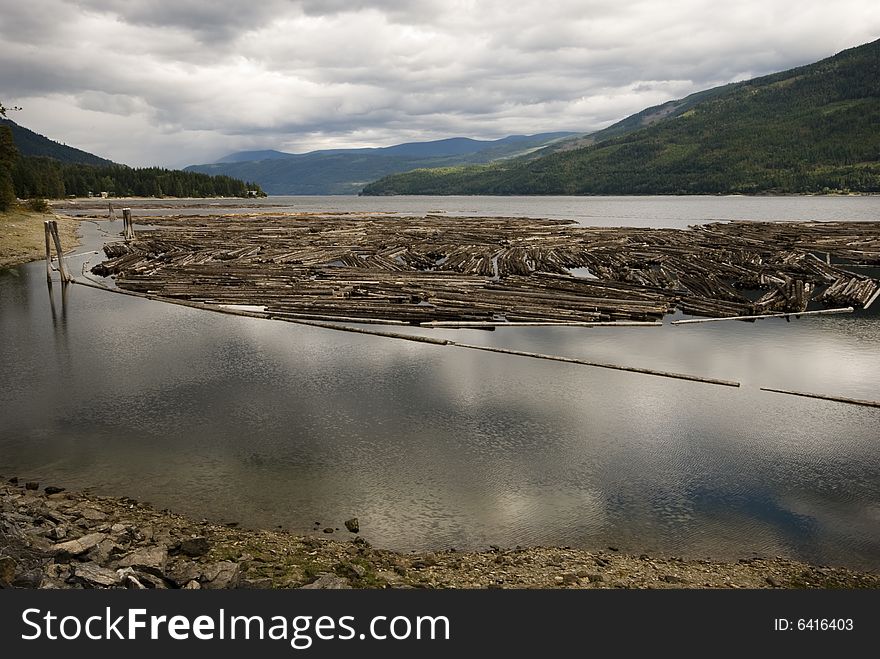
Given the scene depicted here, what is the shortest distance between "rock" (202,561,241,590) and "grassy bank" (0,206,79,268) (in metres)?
48.5

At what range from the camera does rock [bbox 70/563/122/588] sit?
7191 mm

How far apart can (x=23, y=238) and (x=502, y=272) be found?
47.3 meters

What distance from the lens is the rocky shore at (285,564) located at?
763cm

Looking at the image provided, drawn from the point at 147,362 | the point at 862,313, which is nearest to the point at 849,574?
the point at 147,362

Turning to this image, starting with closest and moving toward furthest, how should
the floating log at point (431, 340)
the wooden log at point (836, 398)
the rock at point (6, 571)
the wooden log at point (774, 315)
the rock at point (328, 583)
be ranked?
the rock at point (6, 571) → the rock at point (328, 583) → the wooden log at point (836, 398) → the floating log at point (431, 340) → the wooden log at point (774, 315)

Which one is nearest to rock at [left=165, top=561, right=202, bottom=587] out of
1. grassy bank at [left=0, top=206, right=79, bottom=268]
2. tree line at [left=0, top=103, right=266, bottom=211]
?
grassy bank at [left=0, top=206, right=79, bottom=268]

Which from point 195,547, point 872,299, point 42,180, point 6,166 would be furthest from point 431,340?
point 42,180

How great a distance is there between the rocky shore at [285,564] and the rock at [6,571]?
11mm

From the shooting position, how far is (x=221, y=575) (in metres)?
7.73

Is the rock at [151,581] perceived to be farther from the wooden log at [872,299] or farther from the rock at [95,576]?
the wooden log at [872,299]

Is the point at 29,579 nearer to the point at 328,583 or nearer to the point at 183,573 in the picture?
the point at 183,573

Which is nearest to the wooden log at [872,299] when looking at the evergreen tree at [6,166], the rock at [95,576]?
the rock at [95,576]

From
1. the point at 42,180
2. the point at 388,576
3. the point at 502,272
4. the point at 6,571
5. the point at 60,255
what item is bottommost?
the point at 388,576

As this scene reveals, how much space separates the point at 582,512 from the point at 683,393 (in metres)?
8.40
